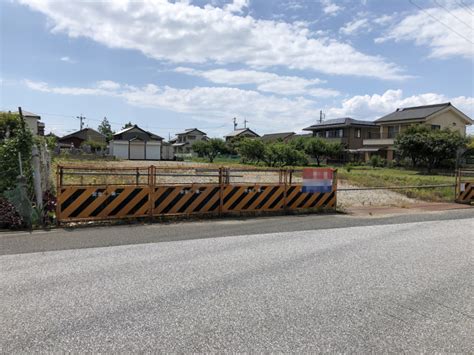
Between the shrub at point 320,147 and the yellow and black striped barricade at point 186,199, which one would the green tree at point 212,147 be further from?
the yellow and black striped barricade at point 186,199

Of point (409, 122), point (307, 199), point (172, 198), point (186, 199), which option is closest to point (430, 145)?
point (409, 122)

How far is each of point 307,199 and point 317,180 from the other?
723mm

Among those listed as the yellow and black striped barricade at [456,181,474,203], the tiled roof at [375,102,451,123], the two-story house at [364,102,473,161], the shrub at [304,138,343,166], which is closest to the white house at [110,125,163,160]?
the shrub at [304,138,343,166]

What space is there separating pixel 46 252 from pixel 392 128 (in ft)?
174

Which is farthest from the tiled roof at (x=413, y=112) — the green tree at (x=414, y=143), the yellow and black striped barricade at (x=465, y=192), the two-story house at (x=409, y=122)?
the yellow and black striped barricade at (x=465, y=192)

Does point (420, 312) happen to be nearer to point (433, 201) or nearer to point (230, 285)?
point (230, 285)

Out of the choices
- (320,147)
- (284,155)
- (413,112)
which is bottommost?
(284,155)

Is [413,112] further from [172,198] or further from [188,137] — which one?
[188,137]

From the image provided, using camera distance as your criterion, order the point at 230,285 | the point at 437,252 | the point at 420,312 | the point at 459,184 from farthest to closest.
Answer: the point at 459,184 → the point at 437,252 → the point at 230,285 → the point at 420,312

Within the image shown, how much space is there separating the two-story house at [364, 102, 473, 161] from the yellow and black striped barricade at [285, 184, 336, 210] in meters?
38.9

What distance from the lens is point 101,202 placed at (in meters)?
9.35

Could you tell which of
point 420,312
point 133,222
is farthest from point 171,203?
point 420,312

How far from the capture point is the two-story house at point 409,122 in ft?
158

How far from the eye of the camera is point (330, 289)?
4867 millimetres
